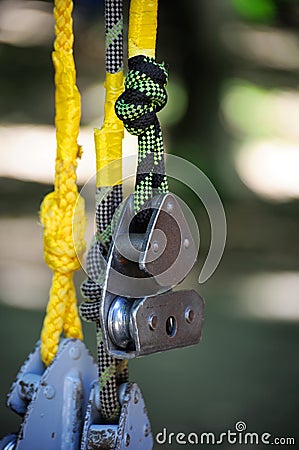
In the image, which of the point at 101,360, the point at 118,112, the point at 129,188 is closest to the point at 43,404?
the point at 101,360

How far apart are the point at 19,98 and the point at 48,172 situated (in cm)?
16

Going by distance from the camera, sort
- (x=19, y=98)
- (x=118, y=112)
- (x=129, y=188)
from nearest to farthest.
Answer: (x=118, y=112) < (x=129, y=188) < (x=19, y=98)

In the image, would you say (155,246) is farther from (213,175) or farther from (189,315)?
(213,175)

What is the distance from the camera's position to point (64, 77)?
0.62 meters

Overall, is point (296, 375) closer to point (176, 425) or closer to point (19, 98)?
point (176, 425)

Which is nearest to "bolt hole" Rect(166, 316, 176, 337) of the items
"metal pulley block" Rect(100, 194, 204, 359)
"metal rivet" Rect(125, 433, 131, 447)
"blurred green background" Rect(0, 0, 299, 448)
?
"metal pulley block" Rect(100, 194, 204, 359)

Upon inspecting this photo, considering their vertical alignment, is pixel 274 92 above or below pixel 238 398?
above

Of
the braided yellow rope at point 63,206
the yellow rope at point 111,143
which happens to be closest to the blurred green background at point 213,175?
the braided yellow rope at point 63,206

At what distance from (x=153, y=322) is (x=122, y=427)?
0.12 metres

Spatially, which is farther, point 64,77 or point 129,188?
point 129,188

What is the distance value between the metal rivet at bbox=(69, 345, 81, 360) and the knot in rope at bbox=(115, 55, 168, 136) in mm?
206

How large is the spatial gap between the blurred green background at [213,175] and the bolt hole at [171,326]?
3.02 feet

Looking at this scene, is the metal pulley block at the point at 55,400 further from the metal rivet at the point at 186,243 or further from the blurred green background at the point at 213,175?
the blurred green background at the point at 213,175

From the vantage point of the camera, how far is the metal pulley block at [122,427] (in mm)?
561
